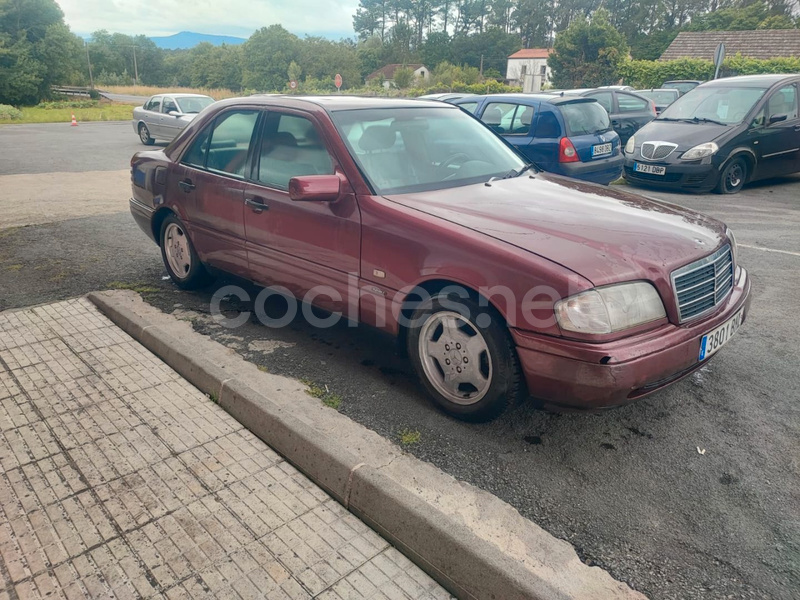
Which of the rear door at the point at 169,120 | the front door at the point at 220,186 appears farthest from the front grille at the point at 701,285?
the rear door at the point at 169,120

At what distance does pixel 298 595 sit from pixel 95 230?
6.61 m

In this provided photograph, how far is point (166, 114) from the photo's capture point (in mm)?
17859

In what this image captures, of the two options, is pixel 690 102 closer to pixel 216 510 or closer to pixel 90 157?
pixel 216 510

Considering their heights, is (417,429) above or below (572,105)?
below

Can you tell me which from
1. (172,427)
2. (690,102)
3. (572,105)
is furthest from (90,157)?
(172,427)

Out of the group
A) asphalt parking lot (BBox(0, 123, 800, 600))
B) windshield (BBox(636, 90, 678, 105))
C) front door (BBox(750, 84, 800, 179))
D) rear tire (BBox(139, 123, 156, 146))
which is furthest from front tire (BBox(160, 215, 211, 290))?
windshield (BBox(636, 90, 678, 105))

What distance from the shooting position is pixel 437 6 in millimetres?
114688

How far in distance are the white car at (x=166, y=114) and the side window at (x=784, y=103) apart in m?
13.9

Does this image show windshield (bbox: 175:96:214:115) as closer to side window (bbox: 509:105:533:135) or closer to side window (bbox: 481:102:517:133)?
side window (bbox: 481:102:517:133)

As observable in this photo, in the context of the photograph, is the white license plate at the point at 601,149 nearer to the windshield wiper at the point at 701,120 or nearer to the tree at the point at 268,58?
the windshield wiper at the point at 701,120

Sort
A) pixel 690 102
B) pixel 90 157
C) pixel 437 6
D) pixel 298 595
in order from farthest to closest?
1. pixel 437 6
2. pixel 90 157
3. pixel 690 102
4. pixel 298 595

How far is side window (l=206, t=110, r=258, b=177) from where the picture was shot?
4.36 meters

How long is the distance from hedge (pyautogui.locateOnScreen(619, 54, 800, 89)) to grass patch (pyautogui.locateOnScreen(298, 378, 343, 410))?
3039cm

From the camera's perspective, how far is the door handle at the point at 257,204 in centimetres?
409
